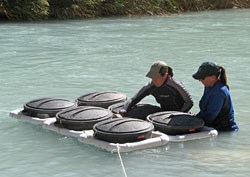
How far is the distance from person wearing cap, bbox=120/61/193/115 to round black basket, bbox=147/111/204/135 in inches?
13.4

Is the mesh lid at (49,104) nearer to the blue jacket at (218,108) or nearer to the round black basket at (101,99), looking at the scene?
the round black basket at (101,99)

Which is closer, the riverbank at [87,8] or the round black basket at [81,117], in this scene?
the round black basket at [81,117]

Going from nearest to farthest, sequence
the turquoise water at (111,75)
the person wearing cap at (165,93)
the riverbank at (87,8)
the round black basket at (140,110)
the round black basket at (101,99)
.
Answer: the turquoise water at (111,75) → the person wearing cap at (165,93) → the round black basket at (140,110) → the round black basket at (101,99) → the riverbank at (87,8)

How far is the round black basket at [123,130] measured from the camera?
634cm

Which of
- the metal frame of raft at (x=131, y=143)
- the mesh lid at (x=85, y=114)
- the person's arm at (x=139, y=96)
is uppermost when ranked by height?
the person's arm at (x=139, y=96)

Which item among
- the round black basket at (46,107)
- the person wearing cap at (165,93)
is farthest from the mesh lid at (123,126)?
the round black basket at (46,107)

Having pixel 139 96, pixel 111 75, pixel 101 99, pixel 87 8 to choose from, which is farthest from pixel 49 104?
pixel 87 8

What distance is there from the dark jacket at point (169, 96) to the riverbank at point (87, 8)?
62.0 feet

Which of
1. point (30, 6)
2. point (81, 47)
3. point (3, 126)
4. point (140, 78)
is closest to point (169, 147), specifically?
point (3, 126)

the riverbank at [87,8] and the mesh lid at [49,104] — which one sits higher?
the mesh lid at [49,104]

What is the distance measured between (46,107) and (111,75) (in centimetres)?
447

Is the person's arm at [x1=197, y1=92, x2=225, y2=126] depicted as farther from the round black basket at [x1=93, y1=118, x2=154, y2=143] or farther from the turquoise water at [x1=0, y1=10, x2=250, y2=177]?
the round black basket at [x1=93, y1=118, x2=154, y2=143]

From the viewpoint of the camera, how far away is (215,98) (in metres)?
6.89

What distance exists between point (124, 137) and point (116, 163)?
13.3 inches
